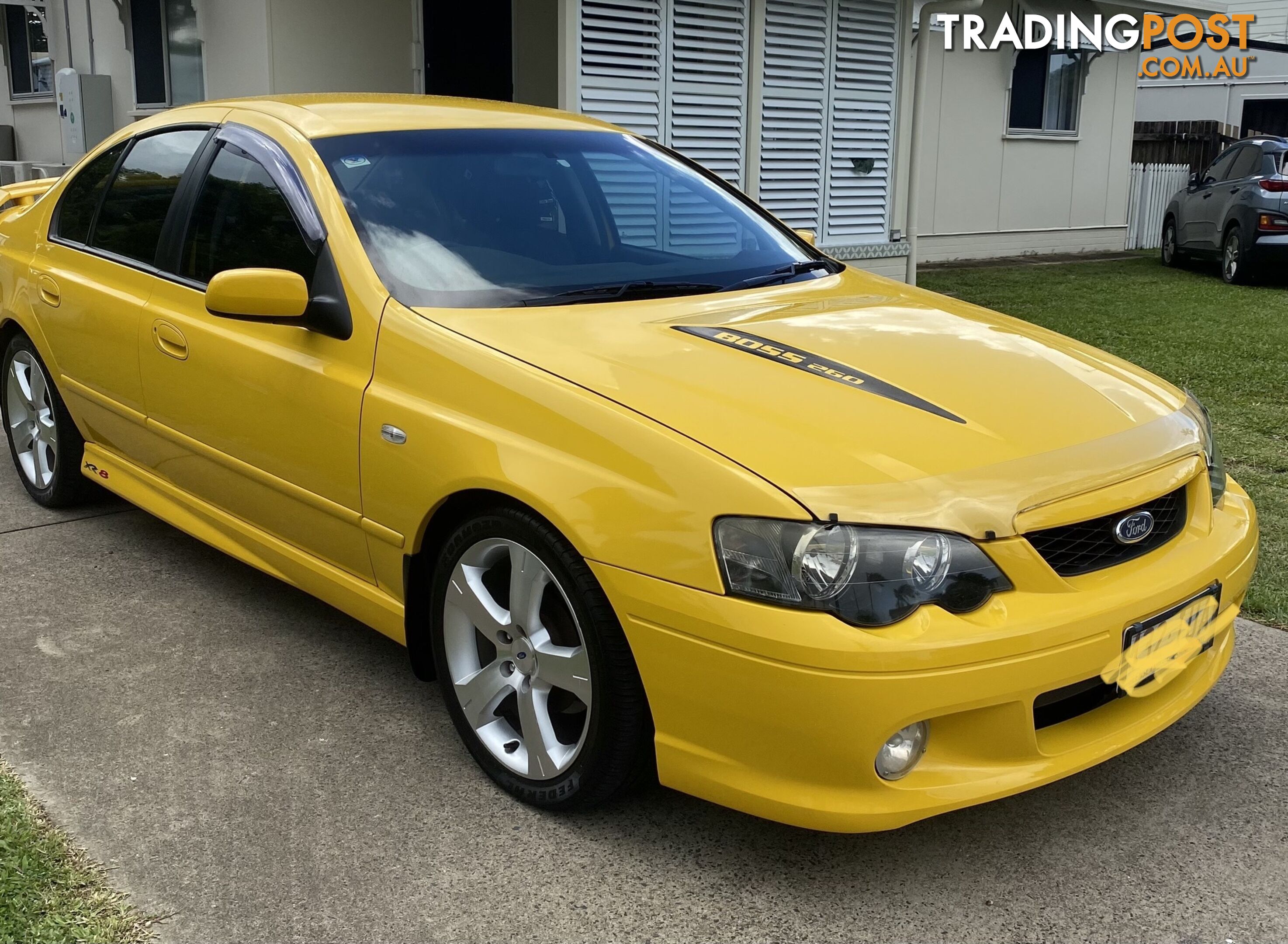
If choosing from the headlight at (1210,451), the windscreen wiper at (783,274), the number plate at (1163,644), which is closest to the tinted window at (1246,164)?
the windscreen wiper at (783,274)

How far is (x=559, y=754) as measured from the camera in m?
2.77

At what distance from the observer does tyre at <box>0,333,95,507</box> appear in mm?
4703

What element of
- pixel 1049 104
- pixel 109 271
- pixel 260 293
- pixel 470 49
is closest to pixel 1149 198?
pixel 1049 104

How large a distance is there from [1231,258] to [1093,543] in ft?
40.6

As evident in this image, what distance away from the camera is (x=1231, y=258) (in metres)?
13.4

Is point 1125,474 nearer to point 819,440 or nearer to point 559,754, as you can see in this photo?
point 819,440

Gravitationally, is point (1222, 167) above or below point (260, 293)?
above

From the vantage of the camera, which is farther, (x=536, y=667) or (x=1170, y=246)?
(x=1170, y=246)

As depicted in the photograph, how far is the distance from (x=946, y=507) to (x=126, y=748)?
213 centimetres

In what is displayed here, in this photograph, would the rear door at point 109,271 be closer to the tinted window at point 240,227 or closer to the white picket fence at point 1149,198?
the tinted window at point 240,227

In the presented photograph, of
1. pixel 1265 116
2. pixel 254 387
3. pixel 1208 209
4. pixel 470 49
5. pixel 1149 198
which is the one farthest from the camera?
pixel 1265 116

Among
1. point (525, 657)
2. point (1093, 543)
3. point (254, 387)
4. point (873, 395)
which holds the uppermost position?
point (873, 395)

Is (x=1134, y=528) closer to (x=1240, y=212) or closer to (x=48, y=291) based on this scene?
(x=48, y=291)

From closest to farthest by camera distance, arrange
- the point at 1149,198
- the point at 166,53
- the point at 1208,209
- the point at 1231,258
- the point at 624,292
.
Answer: the point at 624,292 → the point at 166,53 → the point at 1231,258 → the point at 1208,209 → the point at 1149,198
